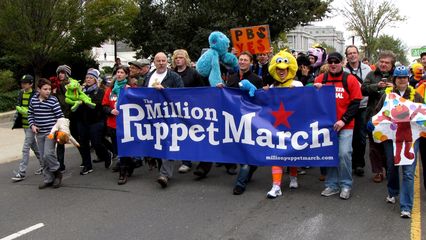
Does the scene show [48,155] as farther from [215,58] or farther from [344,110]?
[344,110]

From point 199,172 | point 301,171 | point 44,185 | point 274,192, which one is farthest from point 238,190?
point 44,185

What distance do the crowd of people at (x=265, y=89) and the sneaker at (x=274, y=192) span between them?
13 mm

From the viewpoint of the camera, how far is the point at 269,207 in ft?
17.9

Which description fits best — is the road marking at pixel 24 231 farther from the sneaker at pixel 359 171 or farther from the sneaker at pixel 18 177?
the sneaker at pixel 359 171

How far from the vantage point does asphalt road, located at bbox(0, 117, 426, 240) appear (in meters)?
4.71

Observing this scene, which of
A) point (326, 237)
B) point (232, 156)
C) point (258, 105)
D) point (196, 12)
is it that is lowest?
point (326, 237)

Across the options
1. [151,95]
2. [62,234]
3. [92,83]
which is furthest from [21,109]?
[62,234]

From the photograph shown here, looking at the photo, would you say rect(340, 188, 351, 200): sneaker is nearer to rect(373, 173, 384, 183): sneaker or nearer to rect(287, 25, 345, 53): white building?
rect(373, 173, 384, 183): sneaker

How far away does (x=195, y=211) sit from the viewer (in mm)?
5414

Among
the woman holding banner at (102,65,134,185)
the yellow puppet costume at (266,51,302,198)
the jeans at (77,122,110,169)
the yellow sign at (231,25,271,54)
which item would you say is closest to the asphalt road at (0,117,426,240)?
the yellow puppet costume at (266,51,302,198)

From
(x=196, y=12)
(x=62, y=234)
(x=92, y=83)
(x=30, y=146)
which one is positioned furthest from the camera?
(x=196, y=12)

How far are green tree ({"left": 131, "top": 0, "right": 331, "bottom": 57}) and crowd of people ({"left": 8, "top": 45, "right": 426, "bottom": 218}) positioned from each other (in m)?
Answer: 16.3

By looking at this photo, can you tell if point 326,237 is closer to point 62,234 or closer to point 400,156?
point 400,156

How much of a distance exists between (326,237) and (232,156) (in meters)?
2.05
